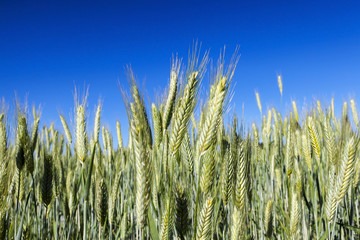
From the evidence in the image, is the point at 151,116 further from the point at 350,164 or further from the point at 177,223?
the point at 350,164

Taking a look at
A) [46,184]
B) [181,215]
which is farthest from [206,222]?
[46,184]

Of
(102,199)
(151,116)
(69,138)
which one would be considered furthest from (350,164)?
(69,138)

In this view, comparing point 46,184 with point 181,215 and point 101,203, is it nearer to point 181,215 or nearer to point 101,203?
point 101,203

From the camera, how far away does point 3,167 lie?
141 cm

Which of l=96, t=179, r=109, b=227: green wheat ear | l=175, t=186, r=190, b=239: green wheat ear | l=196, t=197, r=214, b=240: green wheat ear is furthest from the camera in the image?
l=96, t=179, r=109, b=227: green wheat ear

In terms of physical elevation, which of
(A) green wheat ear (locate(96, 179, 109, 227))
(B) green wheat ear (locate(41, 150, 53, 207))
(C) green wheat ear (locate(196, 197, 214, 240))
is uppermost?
(B) green wheat ear (locate(41, 150, 53, 207))

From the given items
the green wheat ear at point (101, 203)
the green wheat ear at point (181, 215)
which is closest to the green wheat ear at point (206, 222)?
the green wheat ear at point (181, 215)

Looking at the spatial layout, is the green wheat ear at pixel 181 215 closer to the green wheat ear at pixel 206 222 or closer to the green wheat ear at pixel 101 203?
the green wheat ear at pixel 206 222

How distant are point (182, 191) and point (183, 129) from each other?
32 cm

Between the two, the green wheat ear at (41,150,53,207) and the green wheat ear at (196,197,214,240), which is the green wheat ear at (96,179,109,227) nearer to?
the green wheat ear at (41,150,53,207)

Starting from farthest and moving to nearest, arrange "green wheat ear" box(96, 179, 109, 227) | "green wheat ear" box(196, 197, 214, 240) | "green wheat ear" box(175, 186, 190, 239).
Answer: "green wheat ear" box(96, 179, 109, 227)
"green wheat ear" box(175, 186, 190, 239)
"green wheat ear" box(196, 197, 214, 240)

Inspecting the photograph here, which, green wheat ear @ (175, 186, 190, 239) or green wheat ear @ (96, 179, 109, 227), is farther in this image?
green wheat ear @ (96, 179, 109, 227)

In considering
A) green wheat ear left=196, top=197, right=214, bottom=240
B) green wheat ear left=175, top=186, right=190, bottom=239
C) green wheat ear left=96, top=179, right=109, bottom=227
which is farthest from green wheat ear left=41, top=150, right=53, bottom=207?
green wheat ear left=196, top=197, right=214, bottom=240

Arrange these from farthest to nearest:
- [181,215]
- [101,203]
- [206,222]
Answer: [101,203], [181,215], [206,222]
